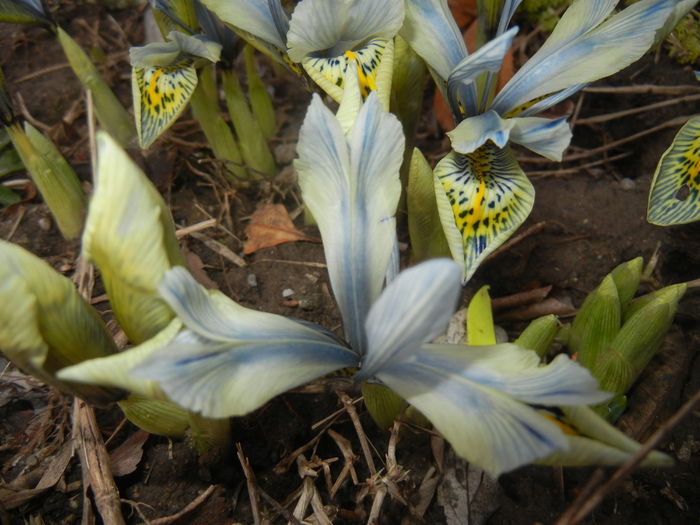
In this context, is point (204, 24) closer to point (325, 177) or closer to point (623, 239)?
point (325, 177)

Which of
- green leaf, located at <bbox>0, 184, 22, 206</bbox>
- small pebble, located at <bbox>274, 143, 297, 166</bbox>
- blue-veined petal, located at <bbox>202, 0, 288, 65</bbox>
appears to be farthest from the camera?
small pebble, located at <bbox>274, 143, 297, 166</bbox>

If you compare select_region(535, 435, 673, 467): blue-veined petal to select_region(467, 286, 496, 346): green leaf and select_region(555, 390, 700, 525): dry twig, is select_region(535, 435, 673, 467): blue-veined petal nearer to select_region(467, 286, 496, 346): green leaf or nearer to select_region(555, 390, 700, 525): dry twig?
select_region(555, 390, 700, 525): dry twig

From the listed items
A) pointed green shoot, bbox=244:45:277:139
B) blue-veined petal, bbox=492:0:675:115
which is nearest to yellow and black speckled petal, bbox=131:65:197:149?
pointed green shoot, bbox=244:45:277:139

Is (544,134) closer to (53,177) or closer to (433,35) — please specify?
(433,35)

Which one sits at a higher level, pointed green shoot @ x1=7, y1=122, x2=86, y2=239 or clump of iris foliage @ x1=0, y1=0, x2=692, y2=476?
clump of iris foliage @ x1=0, y1=0, x2=692, y2=476

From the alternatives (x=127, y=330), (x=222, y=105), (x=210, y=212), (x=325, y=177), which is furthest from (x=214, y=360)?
(x=222, y=105)

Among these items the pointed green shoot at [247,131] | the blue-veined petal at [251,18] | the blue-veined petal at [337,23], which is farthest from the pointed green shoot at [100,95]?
the blue-veined petal at [337,23]
